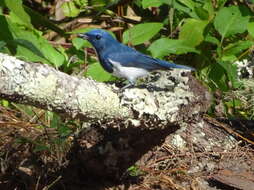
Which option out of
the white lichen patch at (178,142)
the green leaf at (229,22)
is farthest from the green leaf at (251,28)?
the white lichen patch at (178,142)

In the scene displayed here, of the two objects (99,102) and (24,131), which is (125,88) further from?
(24,131)

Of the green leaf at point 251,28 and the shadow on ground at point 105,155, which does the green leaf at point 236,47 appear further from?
the shadow on ground at point 105,155

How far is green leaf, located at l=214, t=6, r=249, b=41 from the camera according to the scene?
14.1ft

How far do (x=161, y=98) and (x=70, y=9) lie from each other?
7.80 ft

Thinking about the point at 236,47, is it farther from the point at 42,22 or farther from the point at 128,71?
the point at 128,71

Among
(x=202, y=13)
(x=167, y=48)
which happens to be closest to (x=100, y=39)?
(x=167, y=48)

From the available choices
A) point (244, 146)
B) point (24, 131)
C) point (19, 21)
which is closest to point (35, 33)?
point (19, 21)

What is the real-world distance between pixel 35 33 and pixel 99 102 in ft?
5.25

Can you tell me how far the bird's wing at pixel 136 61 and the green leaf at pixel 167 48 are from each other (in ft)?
3.40

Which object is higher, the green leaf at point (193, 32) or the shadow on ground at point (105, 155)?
the green leaf at point (193, 32)

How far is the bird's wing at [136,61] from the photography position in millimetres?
3033

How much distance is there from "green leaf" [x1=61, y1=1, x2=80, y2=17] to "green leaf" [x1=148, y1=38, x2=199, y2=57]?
100 centimetres

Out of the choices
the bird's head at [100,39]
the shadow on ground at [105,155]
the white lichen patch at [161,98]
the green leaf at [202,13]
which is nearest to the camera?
the white lichen patch at [161,98]

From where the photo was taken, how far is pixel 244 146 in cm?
384
